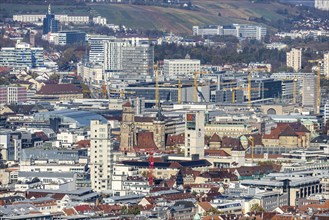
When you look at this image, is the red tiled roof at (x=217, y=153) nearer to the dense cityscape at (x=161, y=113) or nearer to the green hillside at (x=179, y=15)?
the dense cityscape at (x=161, y=113)

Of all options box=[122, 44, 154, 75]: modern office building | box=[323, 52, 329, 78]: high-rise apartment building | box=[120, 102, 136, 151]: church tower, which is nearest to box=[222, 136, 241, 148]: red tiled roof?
box=[120, 102, 136, 151]: church tower

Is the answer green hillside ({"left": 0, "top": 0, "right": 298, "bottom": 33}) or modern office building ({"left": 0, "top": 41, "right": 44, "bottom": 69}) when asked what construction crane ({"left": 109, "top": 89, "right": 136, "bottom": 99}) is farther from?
green hillside ({"left": 0, "top": 0, "right": 298, "bottom": 33})

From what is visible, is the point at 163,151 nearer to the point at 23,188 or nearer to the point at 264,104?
Answer: the point at 23,188

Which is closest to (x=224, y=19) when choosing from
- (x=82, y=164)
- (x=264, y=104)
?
(x=264, y=104)

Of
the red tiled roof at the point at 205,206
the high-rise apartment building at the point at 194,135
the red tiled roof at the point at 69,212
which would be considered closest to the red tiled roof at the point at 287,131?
the high-rise apartment building at the point at 194,135

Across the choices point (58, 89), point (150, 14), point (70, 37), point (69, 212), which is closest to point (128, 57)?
point (58, 89)

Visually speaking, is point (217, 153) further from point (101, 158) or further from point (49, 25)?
point (49, 25)
